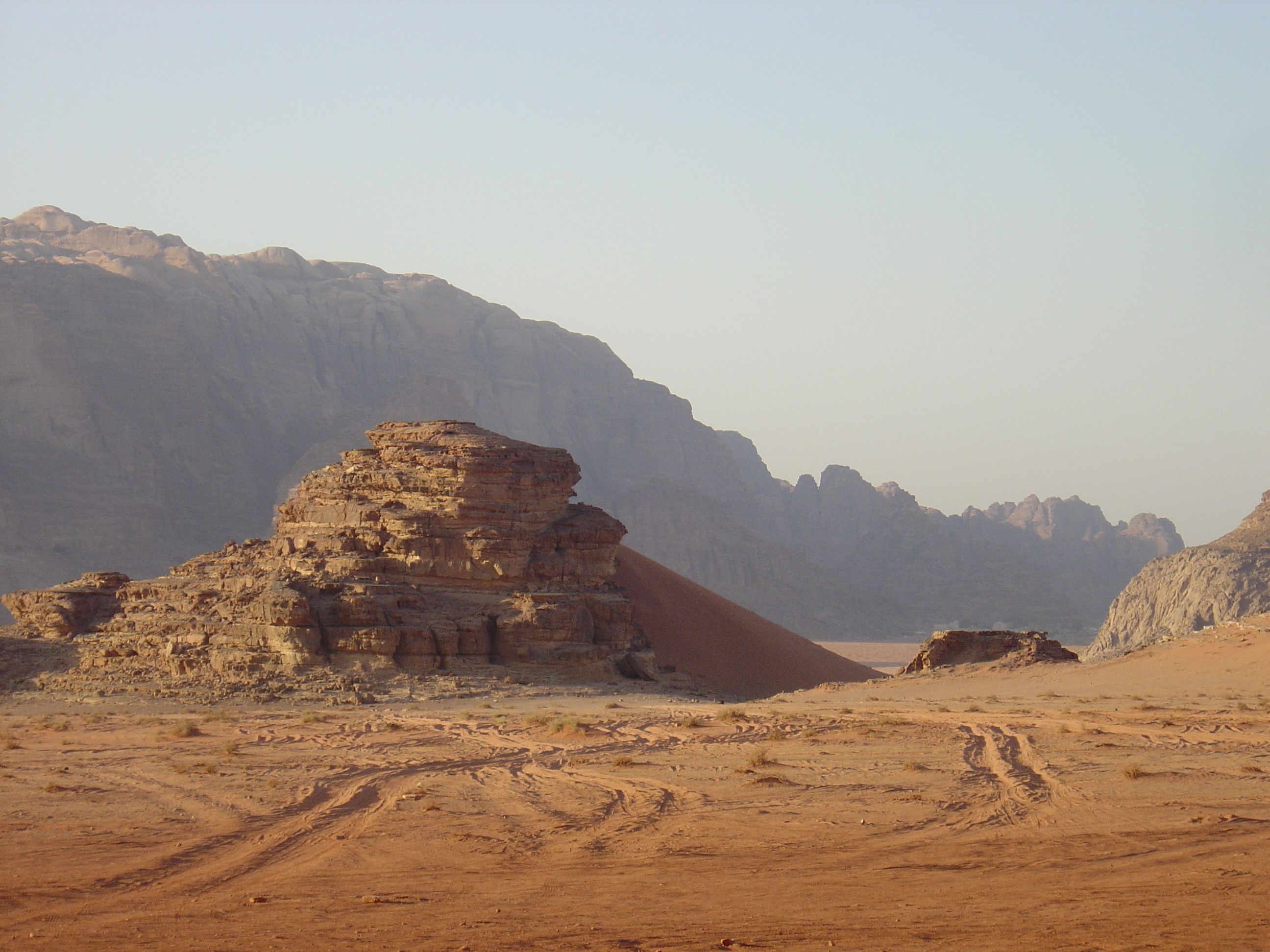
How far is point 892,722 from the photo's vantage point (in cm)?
2206

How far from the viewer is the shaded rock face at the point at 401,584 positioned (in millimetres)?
31703

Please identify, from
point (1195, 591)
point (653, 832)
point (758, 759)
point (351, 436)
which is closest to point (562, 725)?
point (758, 759)

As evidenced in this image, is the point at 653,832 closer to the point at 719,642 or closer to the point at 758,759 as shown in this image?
the point at 758,759

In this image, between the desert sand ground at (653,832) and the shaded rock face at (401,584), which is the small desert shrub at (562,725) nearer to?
the desert sand ground at (653,832)

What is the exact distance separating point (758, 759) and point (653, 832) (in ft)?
15.1

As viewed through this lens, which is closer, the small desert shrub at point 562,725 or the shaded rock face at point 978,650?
the small desert shrub at point 562,725

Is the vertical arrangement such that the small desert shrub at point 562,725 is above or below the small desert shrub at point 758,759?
above

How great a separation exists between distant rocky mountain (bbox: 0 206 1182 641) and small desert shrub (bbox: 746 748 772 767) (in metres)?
86.1

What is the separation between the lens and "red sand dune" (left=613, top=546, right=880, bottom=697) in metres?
41.5

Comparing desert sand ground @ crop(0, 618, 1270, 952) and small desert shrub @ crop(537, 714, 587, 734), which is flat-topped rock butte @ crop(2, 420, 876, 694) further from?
small desert shrub @ crop(537, 714, 587, 734)

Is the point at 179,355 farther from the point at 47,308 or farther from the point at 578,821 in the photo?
the point at 578,821

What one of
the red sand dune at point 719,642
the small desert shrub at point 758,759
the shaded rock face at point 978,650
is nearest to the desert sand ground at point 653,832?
the small desert shrub at point 758,759

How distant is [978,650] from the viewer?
3375 centimetres

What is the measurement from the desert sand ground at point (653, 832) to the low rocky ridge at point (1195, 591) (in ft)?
141
